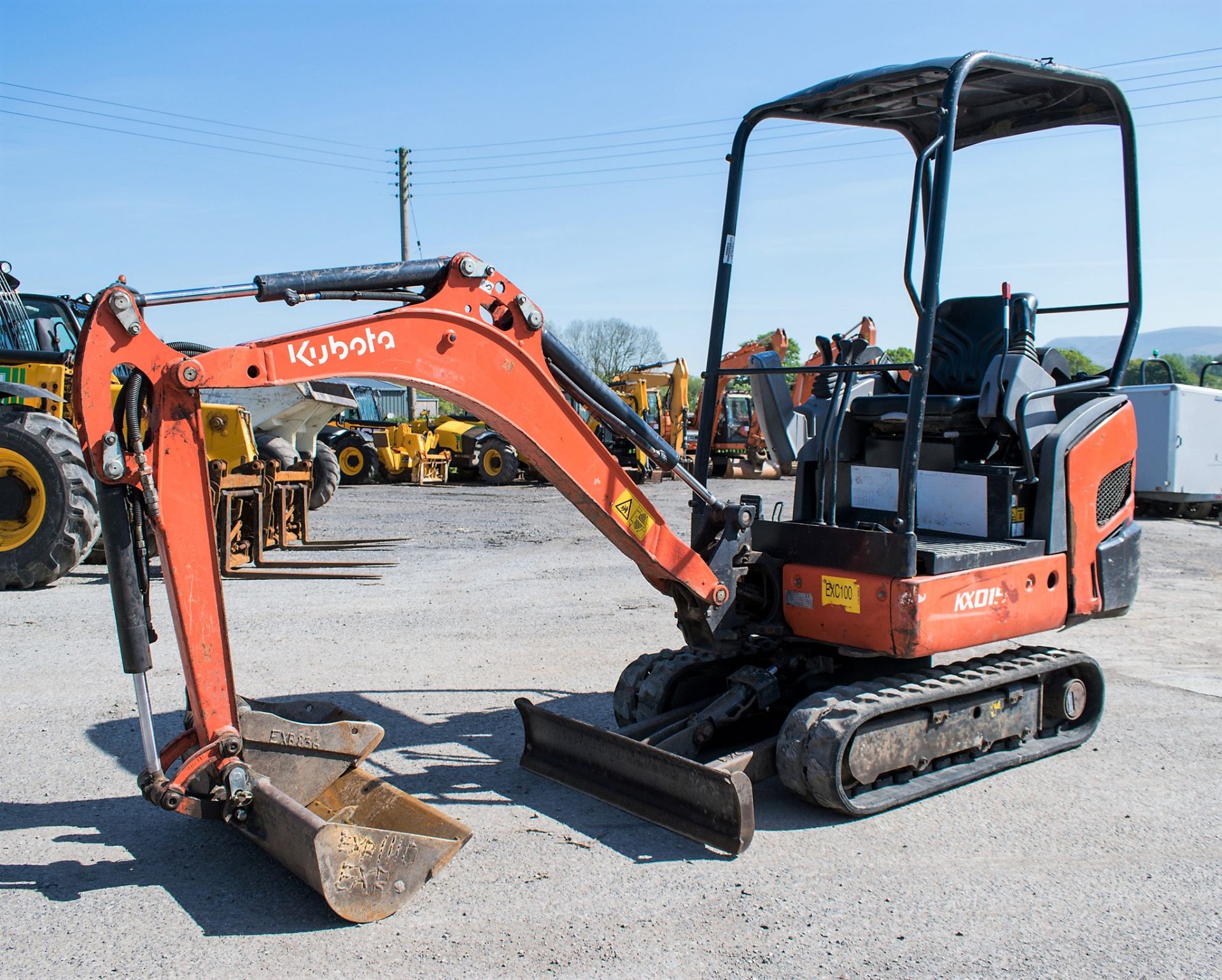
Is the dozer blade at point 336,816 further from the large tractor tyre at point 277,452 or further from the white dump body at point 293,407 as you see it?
the white dump body at point 293,407

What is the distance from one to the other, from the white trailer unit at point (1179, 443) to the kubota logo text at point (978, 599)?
46.3 feet

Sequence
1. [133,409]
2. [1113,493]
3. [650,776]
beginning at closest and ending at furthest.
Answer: [133,409] → [650,776] → [1113,493]

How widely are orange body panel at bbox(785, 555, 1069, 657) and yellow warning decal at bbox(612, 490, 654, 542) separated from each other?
86cm

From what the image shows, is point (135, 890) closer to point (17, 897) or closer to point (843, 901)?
point (17, 897)

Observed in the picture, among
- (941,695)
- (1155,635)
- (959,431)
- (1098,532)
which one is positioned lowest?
(1155,635)

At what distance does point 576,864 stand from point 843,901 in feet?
3.37

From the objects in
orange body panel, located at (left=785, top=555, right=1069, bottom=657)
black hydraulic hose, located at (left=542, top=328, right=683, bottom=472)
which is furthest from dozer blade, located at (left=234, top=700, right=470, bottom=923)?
orange body panel, located at (left=785, top=555, right=1069, bottom=657)

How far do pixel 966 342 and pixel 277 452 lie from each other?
10.1m

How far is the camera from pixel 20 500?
32.9ft

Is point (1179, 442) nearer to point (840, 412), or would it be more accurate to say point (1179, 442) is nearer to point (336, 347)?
point (840, 412)

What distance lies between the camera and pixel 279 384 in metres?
3.99

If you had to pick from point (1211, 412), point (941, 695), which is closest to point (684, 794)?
point (941, 695)

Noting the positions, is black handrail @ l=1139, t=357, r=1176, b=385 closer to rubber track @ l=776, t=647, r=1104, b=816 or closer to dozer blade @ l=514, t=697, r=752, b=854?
rubber track @ l=776, t=647, r=1104, b=816

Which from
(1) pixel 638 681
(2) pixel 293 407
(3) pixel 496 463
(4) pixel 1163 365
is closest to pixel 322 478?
(2) pixel 293 407
